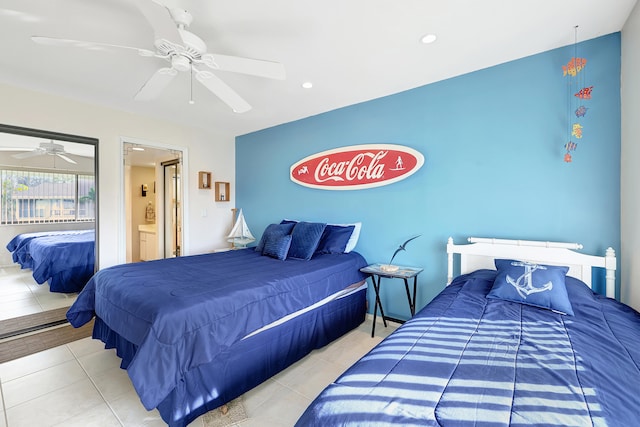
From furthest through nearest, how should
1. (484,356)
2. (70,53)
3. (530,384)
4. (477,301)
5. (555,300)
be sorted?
(70,53), (477,301), (555,300), (484,356), (530,384)

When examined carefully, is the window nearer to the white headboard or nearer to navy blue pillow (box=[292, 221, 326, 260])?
navy blue pillow (box=[292, 221, 326, 260])

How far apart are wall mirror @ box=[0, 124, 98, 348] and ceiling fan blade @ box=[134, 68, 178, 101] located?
173cm

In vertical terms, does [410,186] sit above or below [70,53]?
below

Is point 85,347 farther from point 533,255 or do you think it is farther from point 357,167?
point 533,255

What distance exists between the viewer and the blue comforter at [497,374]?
83 centimetres

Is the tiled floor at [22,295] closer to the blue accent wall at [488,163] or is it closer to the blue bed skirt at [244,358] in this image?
the blue bed skirt at [244,358]

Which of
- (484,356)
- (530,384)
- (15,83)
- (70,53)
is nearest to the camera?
(530,384)

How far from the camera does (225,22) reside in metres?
1.87

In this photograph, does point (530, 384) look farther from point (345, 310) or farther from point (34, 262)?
point (34, 262)

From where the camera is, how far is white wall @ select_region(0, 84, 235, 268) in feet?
9.72

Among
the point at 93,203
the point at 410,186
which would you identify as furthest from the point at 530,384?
the point at 93,203

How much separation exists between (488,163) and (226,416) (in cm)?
277

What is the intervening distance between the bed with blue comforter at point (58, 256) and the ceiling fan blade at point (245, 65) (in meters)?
2.82

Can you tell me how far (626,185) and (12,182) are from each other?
5.31 m
